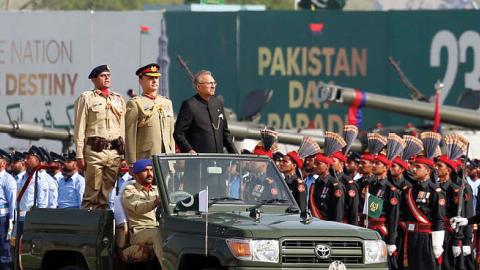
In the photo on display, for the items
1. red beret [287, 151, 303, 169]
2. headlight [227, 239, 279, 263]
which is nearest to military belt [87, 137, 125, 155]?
headlight [227, 239, 279, 263]

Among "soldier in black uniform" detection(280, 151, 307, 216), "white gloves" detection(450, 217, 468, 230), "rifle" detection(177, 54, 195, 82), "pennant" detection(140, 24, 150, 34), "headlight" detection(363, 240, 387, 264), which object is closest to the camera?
"headlight" detection(363, 240, 387, 264)

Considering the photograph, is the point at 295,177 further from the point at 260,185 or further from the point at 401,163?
the point at 260,185

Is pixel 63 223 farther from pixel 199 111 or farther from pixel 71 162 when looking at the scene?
pixel 71 162

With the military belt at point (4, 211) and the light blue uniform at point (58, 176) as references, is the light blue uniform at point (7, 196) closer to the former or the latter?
the military belt at point (4, 211)

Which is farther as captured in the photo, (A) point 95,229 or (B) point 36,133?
(B) point 36,133

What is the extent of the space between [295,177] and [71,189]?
4998 mm

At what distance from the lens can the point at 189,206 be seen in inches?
584

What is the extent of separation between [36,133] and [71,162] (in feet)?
28.2

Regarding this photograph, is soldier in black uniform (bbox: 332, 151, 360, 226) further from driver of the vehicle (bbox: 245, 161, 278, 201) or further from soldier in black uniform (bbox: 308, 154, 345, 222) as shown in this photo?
driver of the vehicle (bbox: 245, 161, 278, 201)

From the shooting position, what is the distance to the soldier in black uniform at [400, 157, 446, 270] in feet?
68.7

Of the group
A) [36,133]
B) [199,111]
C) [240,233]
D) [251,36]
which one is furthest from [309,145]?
[251,36]

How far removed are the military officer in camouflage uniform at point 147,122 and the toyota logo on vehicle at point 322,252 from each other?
335 centimetres

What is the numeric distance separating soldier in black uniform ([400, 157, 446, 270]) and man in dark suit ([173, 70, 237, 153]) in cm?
434

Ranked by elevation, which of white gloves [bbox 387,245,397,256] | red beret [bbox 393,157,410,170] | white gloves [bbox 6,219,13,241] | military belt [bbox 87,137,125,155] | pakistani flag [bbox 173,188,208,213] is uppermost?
military belt [bbox 87,137,125,155]
